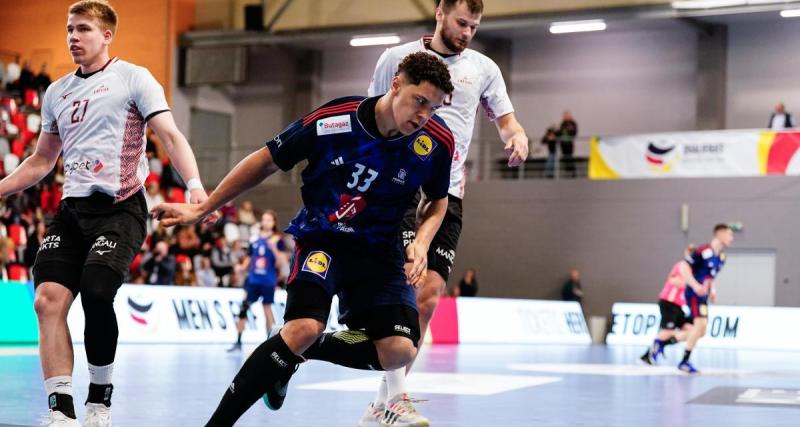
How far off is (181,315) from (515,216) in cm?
1321

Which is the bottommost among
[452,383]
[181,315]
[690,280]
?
[181,315]

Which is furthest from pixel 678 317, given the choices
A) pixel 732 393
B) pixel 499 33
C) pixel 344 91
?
pixel 344 91

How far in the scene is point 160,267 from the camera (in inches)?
773

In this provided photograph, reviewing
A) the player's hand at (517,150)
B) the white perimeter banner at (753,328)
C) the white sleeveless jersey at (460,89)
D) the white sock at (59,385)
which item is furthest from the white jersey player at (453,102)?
the white perimeter banner at (753,328)

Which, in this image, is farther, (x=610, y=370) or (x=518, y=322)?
(x=518, y=322)

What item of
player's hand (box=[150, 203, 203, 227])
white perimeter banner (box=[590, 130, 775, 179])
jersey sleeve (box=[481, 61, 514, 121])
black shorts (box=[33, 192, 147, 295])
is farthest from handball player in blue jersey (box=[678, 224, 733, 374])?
white perimeter banner (box=[590, 130, 775, 179])

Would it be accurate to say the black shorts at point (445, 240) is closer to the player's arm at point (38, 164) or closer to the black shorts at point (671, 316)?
the player's arm at point (38, 164)

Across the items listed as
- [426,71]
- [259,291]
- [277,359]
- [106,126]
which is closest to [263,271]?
[259,291]

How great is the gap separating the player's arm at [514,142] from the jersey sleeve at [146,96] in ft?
6.17

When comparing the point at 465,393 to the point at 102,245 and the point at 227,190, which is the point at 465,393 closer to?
the point at 102,245

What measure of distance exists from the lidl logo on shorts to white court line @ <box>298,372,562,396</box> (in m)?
4.09

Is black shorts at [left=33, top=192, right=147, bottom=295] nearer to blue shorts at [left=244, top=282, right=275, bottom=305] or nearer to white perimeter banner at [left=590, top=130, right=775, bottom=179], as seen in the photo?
blue shorts at [left=244, top=282, right=275, bottom=305]

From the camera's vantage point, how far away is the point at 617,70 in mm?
30438

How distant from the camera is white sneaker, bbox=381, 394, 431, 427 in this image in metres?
5.62
